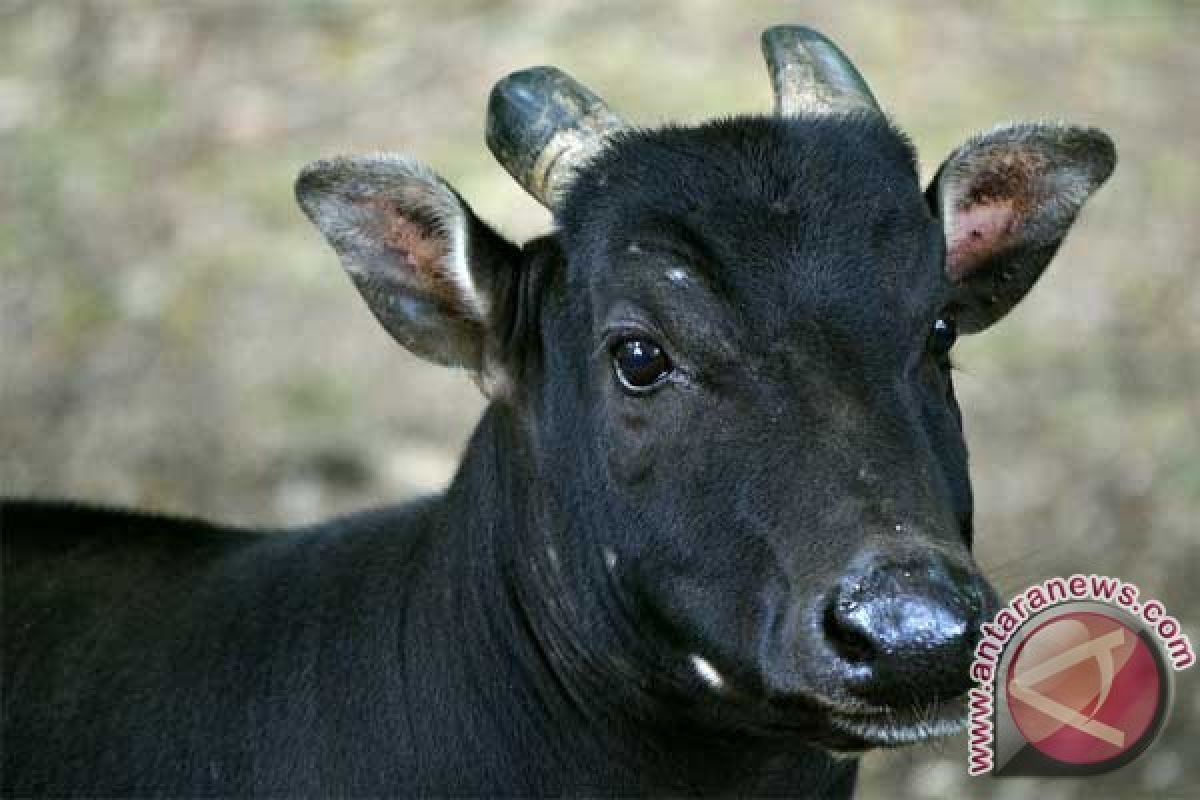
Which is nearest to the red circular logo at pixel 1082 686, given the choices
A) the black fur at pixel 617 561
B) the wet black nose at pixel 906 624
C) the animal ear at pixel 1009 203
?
the black fur at pixel 617 561

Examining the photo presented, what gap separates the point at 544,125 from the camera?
5.84 m

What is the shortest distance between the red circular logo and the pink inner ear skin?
109 centimetres

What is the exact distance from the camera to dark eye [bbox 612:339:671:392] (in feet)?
17.4

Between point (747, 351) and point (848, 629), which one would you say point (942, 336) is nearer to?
point (747, 351)

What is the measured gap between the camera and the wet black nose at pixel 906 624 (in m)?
4.53

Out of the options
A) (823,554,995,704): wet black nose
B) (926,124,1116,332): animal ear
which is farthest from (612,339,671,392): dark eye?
(926,124,1116,332): animal ear

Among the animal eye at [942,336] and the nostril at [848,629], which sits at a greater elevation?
the animal eye at [942,336]

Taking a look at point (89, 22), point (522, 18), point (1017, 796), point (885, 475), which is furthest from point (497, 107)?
point (89, 22)

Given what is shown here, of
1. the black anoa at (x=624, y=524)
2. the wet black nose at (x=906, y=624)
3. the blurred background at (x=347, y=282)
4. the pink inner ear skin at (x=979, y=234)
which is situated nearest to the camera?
the wet black nose at (x=906, y=624)

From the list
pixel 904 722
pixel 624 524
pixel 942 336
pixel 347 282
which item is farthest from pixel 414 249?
pixel 347 282

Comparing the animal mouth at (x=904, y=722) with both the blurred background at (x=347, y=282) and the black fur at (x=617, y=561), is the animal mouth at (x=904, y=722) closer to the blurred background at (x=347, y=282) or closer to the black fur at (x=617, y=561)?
the black fur at (x=617, y=561)

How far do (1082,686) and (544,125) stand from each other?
7.17 ft

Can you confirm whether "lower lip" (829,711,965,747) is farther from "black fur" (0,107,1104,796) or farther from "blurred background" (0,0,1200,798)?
"blurred background" (0,0,1200,798)

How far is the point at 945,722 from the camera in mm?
4816
